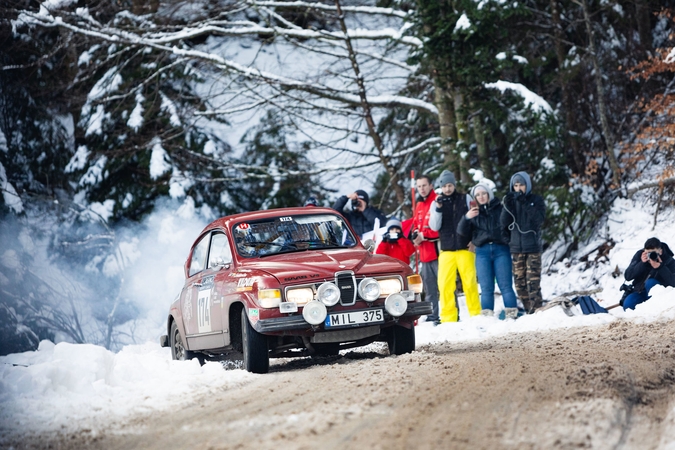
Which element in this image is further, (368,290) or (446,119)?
(446,119)

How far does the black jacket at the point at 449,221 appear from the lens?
42.6 feet

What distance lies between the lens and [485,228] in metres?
13.0

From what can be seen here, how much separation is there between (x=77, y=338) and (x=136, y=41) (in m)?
7.26

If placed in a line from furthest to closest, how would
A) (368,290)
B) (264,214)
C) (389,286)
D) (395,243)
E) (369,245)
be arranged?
1. (395,243)
2. (264,214)
3. (369,245)
4. (389,286)
5. (368,290)

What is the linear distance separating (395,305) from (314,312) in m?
0.91

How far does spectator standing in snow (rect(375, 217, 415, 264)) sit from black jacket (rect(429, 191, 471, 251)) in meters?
0.66

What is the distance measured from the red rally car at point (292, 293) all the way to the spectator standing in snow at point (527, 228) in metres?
4.15

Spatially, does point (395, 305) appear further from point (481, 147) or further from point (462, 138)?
point (481, 147)

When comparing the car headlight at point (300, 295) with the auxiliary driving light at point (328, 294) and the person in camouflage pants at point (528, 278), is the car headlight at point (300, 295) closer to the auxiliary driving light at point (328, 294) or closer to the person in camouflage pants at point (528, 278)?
the auxiliary driving light at point (328, 294)

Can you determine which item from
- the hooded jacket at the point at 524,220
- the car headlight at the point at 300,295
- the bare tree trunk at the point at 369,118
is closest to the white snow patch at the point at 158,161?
the bare tree trunk at the point at 369,118

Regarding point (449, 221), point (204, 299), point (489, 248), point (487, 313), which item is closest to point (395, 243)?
point (449, 221)

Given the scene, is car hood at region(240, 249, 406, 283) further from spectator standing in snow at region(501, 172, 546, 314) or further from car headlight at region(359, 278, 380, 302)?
spectator standing in snow at region(501, 172, 546, 314)

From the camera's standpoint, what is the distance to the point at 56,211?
885 inches

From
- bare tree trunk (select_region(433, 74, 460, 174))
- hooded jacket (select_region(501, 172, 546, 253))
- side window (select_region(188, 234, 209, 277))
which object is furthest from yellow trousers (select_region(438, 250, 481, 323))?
bare tree trunk (select_region(433, 74, 460, 174))
